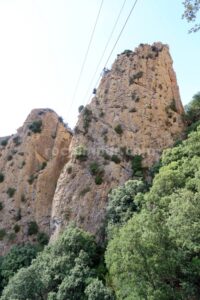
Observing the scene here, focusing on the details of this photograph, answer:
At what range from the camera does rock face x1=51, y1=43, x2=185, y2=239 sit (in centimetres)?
5078

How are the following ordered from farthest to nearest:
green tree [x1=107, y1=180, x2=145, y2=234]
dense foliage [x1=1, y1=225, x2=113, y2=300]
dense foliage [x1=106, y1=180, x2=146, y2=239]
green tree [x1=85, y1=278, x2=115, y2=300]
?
green tree [x1=107, y1=180, x2=145, y2=234]
dense foliage [x1=106, y1=180, x2=146, y2=239]
dense foliage [x1=1, y1=225, x2=113, y2=300]
green tree [x1=85, y1=278, x2=115, y2=300]

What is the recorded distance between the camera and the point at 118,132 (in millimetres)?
55688

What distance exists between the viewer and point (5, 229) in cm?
5672

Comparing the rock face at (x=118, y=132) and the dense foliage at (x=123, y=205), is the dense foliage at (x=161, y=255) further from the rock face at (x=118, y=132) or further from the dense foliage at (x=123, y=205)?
the rock face at (x=118, y=132)

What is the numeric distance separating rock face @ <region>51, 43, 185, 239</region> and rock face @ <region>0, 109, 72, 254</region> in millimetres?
5483

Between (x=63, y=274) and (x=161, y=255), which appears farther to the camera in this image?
(x=63, y=274)

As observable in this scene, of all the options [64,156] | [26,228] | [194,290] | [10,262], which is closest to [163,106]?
[64,156]

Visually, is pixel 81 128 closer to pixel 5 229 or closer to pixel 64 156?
pixel 64 156

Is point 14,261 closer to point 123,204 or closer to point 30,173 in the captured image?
point 123,204

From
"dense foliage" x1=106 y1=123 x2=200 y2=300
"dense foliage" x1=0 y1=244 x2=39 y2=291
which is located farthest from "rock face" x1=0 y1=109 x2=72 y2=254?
"dense foliage" x1=106 y1=123 x2=200 y2=300

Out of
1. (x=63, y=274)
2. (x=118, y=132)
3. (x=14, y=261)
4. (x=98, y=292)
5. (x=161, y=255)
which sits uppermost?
(x=118, y=132)

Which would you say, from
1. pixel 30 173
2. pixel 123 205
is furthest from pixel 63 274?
pixel 30 173

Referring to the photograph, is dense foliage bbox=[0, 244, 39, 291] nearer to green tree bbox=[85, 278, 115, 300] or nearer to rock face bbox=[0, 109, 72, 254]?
rock face bbox=[0, 109, 72, 254]

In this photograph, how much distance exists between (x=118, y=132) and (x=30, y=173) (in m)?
16.4
